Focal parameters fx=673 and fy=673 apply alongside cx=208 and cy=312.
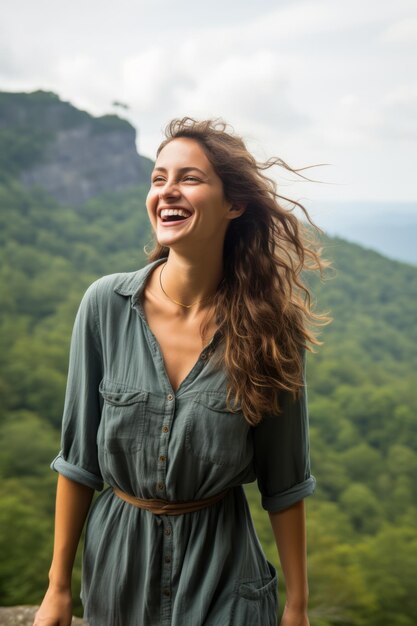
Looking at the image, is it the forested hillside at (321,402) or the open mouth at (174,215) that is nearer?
the open mouth at (174,215)

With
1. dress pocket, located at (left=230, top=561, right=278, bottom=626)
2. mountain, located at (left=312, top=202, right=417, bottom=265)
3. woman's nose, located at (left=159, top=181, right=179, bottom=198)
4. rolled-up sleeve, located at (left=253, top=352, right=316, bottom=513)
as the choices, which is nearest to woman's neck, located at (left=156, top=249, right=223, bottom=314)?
woman's nose, located at (left=159, top=181, right=179, bottom=198)

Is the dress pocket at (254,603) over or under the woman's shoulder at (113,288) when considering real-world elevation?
under

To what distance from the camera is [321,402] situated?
42.0ft

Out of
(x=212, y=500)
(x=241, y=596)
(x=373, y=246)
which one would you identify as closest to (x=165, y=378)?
(x=212, y=500)

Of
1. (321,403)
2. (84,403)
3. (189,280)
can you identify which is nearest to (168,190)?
(189,280)

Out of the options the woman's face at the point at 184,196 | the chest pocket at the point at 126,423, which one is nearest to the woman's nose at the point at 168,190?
the woman's face at the point at 184,196

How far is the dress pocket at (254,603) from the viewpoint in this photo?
1.14 meters

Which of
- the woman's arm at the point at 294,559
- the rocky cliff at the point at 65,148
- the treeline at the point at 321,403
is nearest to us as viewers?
the woman's arm at the point at 294,559

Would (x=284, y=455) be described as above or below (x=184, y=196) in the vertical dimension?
below

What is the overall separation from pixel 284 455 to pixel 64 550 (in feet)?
1.38

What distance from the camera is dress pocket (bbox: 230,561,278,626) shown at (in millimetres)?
1144

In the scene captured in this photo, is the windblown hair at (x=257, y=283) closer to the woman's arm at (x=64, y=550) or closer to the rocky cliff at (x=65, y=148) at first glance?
the woman's arm at (x=64, y=550)

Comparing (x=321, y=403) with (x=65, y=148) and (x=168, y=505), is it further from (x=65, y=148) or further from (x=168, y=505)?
(x=65, y=148)

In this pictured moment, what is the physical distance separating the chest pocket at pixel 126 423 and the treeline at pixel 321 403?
505 millimetres
